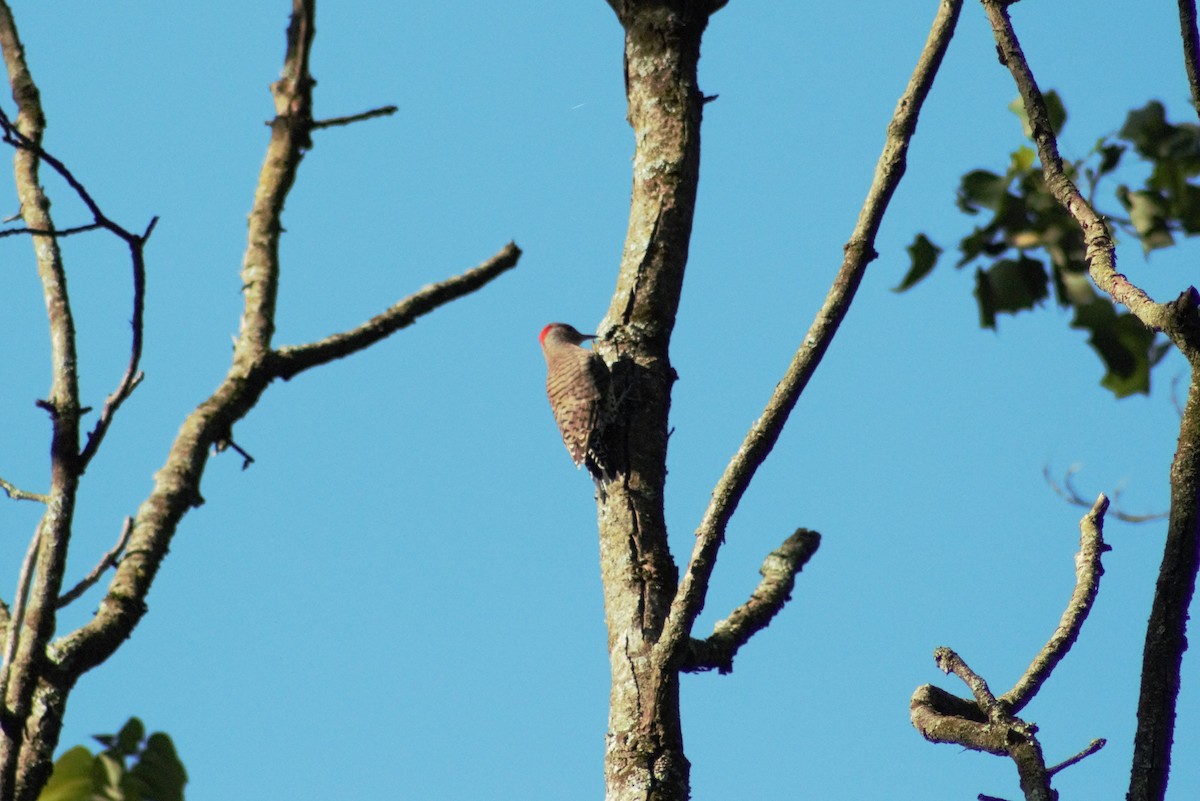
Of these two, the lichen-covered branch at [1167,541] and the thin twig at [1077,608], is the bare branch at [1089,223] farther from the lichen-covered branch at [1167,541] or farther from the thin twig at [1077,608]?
the thin twig at [1077,608]

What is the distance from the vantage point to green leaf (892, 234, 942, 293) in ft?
7.16

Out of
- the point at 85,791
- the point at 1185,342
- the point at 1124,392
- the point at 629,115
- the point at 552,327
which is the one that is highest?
the point at 552,327

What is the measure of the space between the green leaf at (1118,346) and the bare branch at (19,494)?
1.39 m

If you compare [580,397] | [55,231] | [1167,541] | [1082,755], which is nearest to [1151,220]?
[1167,541]

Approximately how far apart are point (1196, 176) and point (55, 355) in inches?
67.8

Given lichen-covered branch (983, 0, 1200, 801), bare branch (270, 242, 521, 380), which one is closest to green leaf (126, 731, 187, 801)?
bare branch (270, 242, 521, 380)

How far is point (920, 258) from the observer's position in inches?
87.2

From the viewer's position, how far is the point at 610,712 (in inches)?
133

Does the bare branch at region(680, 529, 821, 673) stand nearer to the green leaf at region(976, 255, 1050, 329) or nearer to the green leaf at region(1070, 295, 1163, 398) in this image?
the green leaf at region(976, 255, 1050, 329)

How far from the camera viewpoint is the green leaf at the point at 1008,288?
2.05 meters

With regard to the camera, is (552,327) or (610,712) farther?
(552,327)

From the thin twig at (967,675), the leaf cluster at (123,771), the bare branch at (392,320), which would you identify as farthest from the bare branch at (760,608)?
the leaf cluster at (123,771)

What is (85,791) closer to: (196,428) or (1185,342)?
(196,428)

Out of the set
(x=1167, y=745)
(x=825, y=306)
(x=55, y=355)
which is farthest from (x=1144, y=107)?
(x=55, y=355)
